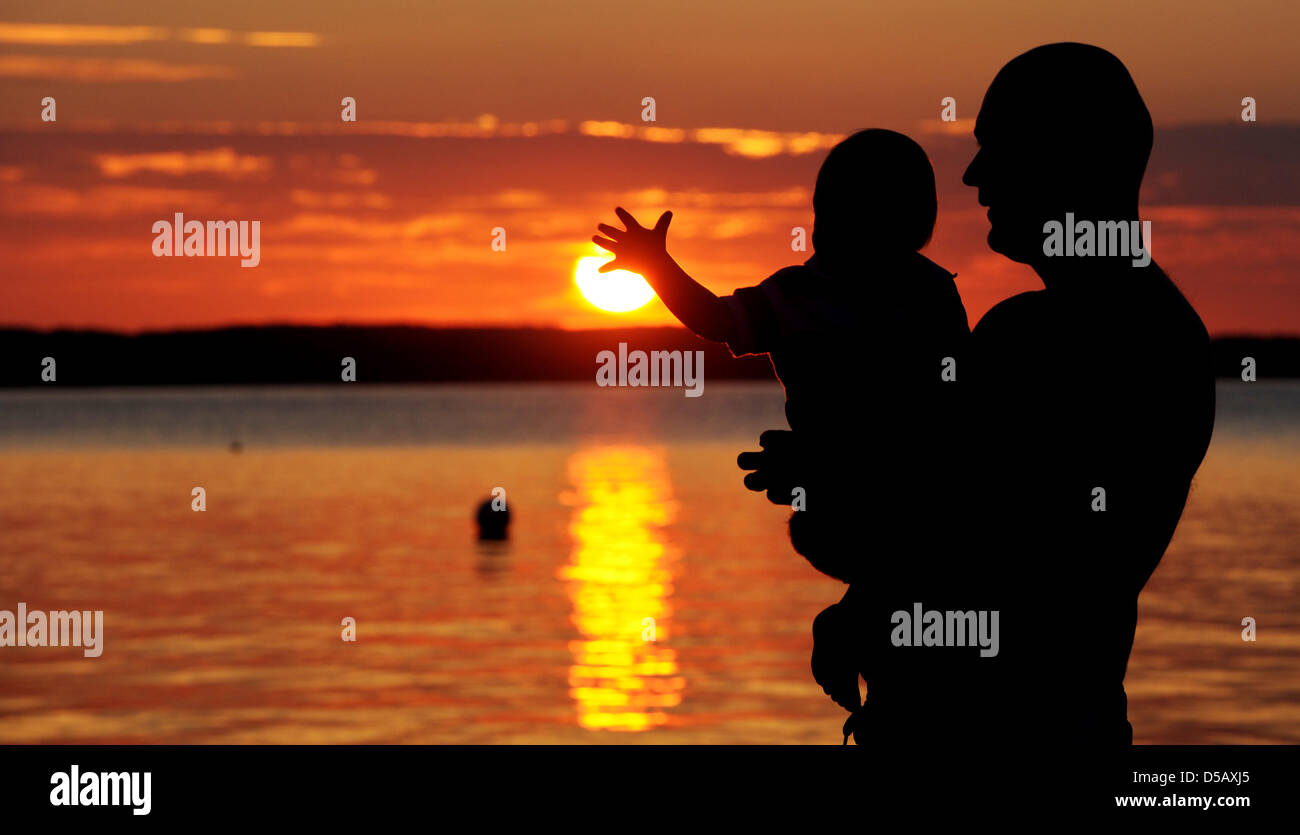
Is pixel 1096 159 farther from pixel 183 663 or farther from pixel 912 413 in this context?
pixel 183 663

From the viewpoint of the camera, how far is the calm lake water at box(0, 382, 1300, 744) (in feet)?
64.0

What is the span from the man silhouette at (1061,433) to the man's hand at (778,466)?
0.31m

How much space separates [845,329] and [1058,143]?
0.76 meters

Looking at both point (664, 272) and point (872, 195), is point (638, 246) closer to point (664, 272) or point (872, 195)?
point (664, 272)

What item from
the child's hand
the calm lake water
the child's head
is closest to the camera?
the child's hand

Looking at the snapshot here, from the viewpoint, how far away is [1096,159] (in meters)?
2.09

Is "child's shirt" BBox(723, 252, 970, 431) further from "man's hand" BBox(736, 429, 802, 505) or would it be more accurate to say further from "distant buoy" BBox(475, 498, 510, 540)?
"distant buoy" BBox(475, 498, 510, 540)

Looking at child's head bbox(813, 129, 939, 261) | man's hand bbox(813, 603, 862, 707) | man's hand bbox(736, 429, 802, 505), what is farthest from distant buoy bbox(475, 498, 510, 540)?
man's hand bbox(736, 429, 802, 505)

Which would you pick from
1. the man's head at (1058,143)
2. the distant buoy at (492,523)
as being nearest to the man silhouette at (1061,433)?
the man's head at (1058,143)

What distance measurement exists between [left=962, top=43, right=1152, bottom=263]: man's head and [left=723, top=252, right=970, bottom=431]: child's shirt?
1.63 ft

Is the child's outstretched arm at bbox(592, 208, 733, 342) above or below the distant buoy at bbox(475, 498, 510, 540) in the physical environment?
above

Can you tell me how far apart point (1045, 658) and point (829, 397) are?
0.78 m

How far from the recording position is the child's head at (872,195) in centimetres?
297
